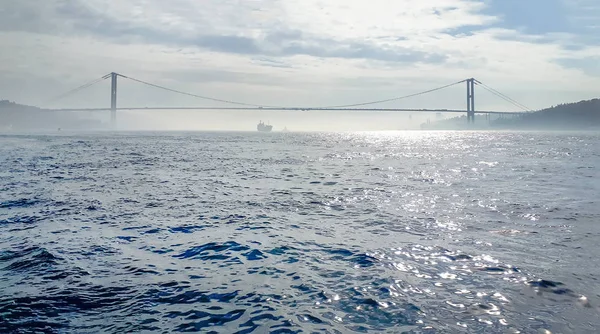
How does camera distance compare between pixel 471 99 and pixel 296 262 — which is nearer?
pixel 296 262

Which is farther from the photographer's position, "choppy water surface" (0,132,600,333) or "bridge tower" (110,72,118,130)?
"bridge tower" (110,72,118,130)

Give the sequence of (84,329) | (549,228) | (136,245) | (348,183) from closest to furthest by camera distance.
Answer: (84,329)
(136,245)
(549,228)
(348,183)

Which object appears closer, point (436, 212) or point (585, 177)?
point (436, 212)

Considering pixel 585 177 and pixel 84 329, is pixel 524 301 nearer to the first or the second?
pixel 84 329

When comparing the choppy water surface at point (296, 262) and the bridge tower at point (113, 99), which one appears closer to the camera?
the choppy water surface at point (296, 262)

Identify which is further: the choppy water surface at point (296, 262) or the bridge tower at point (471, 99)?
the bridge tower at point (471, 99)

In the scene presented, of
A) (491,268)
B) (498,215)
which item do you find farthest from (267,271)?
(498,215)

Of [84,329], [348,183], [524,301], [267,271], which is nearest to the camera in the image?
[84,329]

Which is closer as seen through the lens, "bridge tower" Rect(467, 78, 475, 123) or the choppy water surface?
the choppy water surface

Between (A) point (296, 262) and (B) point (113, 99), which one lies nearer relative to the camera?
(A) point (296, 262)

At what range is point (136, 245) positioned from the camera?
8.86 m

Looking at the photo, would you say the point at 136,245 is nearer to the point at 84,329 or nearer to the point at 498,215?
the point at 84,329

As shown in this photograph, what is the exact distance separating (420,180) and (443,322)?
658 inches

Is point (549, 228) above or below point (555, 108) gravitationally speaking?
below
